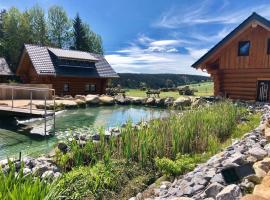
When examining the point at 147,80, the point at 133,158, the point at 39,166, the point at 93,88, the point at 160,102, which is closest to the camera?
the point at 39,166

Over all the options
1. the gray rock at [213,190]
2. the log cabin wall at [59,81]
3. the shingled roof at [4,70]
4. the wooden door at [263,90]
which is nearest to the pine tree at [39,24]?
the shingled roof at [4,70]

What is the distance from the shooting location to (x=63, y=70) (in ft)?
101

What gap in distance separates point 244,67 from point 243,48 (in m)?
1.19

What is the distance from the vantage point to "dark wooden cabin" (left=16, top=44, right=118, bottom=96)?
1181 inches

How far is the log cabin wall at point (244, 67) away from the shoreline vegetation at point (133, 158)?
1132 cm

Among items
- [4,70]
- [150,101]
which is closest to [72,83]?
[4,70]

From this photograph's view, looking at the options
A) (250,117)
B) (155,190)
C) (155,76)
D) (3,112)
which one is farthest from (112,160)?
(155,76)

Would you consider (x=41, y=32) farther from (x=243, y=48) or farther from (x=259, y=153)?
(x=259, y=153)

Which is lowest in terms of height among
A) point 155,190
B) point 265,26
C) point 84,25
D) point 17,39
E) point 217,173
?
point 155,190

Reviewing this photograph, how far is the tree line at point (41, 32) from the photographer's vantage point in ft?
159

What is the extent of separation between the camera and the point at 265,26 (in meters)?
17.2

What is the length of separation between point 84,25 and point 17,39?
48.3 feet

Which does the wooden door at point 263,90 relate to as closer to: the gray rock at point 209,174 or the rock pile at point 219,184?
the rock pile at point 219,184

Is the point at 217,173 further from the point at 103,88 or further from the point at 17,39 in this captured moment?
the point at 17,39
